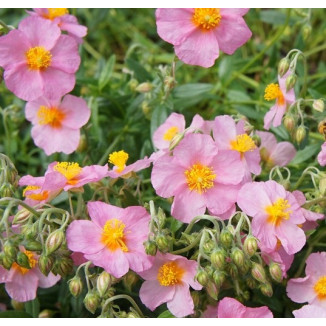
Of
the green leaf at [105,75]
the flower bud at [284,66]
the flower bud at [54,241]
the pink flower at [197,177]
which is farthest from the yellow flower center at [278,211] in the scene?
the green leaf at [105,75]

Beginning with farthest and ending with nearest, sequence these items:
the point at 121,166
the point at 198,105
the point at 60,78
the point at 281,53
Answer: the point at 281,53
the point at 198,105
the point at 60,78
the point at 121,166

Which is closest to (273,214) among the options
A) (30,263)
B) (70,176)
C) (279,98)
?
(279,98)

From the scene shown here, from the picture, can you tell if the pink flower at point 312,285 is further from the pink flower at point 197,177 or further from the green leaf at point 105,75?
the green leaf at point 105,75

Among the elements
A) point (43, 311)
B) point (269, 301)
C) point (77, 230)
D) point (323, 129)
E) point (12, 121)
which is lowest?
point (43, 311)

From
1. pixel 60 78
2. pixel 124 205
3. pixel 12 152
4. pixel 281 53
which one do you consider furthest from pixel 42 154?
pixel 281 53

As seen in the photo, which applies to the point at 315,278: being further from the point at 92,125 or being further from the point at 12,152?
the point at 12,152

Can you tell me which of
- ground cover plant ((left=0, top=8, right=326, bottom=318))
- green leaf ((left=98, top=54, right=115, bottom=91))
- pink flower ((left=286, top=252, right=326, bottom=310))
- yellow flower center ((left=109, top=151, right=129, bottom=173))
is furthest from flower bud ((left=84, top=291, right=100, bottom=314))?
green leaf ((left=98, top=54, right=115, bottom=91))
